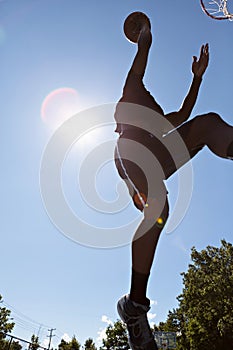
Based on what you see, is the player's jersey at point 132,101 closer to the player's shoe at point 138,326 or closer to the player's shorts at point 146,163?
the player's shorts at point 146,163

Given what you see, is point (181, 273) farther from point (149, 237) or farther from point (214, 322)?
point (149, 237)

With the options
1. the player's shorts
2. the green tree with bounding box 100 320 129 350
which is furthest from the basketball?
the green tree with bounding box 100 320 129 350

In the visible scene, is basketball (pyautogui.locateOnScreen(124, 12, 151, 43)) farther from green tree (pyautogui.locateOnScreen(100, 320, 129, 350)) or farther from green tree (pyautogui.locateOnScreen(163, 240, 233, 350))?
green tree (pyautogui.locateOnScreen(100, 320, 129, 350))

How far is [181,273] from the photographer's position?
40.9 metres

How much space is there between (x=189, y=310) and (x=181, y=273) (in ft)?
15.6

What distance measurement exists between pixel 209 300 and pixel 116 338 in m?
31.1

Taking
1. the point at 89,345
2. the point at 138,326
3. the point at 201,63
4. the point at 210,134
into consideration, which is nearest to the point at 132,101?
the point at 210,134

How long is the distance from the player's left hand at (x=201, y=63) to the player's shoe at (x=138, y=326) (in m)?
1.76

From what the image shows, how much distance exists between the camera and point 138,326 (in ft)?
5.90

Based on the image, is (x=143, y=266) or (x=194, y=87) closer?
(x=143, y=266)

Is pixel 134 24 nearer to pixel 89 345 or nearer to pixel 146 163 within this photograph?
pixel 146 163

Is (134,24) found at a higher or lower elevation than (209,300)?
lower

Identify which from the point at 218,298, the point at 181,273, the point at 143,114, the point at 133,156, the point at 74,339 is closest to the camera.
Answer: the point at 133,156

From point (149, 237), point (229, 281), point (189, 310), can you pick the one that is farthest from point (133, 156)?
point (189, 310)
